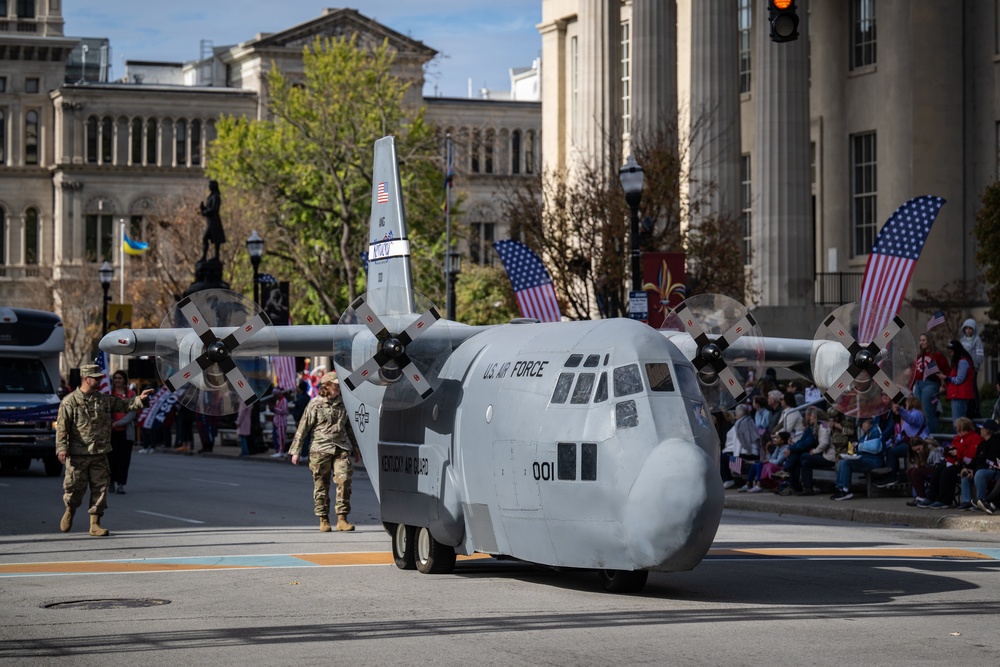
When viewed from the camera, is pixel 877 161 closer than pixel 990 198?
No

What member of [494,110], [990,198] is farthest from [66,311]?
[990,198]

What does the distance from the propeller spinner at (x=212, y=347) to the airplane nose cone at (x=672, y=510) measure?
544cm

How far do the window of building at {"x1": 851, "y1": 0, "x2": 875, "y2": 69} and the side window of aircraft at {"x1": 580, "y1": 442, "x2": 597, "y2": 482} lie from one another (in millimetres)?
31774

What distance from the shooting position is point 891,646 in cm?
1148

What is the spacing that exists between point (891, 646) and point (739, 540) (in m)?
8.17

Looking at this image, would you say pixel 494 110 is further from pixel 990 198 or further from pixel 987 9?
pixel 990 198

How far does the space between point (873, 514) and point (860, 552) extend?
4.93 m

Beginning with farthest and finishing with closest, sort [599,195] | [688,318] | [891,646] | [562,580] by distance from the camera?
[599,195], [688,318], [562,580], [891,646]

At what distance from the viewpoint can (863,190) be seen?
4356 cm

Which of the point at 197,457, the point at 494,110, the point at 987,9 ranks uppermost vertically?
the point at 494,110

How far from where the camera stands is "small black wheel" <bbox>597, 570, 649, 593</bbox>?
14.1 metres

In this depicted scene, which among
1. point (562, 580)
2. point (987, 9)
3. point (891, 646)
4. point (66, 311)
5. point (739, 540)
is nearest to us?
point (891, 646)

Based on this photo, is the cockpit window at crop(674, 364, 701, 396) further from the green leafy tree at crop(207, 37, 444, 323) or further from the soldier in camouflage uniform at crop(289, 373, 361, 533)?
the green leafy tree at crop(207, 37, 444, 323)

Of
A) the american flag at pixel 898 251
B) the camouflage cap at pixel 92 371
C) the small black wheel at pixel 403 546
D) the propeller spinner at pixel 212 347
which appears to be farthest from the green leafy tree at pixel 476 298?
the small black wheel at pixel 403 546
